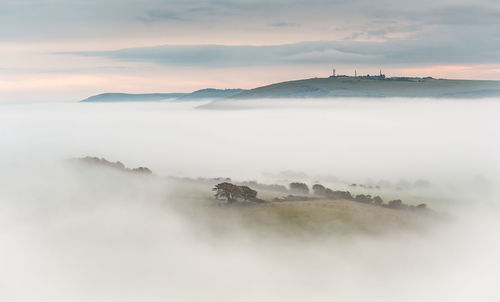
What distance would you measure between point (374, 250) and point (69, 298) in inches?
3719

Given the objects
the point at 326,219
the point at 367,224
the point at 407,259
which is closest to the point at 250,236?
the point at 326,219

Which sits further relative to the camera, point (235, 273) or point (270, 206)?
point (270, 206)

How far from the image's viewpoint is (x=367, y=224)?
612ft

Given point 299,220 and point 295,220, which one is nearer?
point 295,220

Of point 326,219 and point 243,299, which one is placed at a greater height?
point 326,219

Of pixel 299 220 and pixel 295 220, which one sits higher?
pixel 295 220

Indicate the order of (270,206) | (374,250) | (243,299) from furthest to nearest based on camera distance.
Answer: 1. (270,206)
2. (374,250)
3. (243,299)

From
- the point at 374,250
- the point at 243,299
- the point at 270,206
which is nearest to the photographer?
the point at 243,299

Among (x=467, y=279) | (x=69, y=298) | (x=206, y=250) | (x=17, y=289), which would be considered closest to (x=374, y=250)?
(x=467, y=279)

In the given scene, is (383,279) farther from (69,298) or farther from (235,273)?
(69,298)

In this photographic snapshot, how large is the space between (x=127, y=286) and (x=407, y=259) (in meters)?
89.1

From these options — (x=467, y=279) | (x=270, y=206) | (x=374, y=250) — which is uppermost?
(x=270, y=206)

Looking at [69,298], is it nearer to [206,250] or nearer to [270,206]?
[206,250]

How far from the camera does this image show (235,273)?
179250 millimetres
